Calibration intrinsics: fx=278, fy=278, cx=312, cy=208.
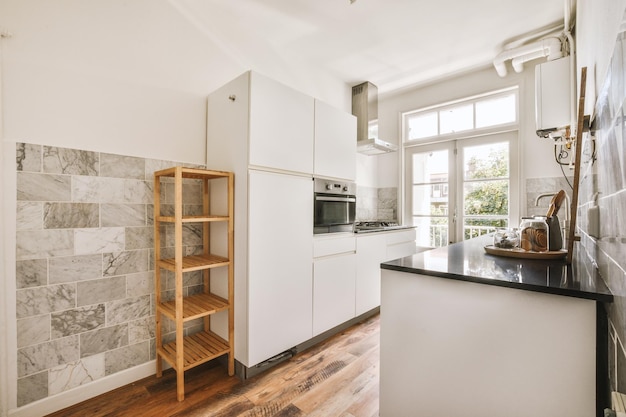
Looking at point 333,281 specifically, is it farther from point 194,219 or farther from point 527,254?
point 527,254

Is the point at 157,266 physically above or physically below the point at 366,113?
below

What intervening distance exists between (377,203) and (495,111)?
1.86 meters

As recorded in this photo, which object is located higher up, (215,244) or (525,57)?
(525,57)

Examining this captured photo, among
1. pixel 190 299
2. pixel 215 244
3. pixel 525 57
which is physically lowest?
pixel 190 299

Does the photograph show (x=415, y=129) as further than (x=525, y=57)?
Yes

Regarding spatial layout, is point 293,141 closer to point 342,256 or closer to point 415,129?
point 342,256

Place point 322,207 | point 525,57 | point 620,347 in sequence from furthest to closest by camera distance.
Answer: point 525,57 → point 322,207 → point 620,347

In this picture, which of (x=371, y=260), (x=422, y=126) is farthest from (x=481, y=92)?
(x=371, y=260)

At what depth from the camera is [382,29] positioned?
2525 millimetres

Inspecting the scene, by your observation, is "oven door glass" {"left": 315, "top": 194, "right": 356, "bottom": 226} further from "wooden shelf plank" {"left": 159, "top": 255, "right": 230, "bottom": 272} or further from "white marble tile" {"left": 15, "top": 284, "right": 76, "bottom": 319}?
"white marble tile" {"left": 15, "top": 284, "right": 76, "bottom": 319}

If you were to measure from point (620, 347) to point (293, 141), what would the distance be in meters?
1.86

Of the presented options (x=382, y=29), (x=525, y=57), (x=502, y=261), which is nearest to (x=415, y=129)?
(x=525, y=57)

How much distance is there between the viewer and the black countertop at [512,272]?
32.3 inches

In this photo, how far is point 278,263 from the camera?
196 cm
